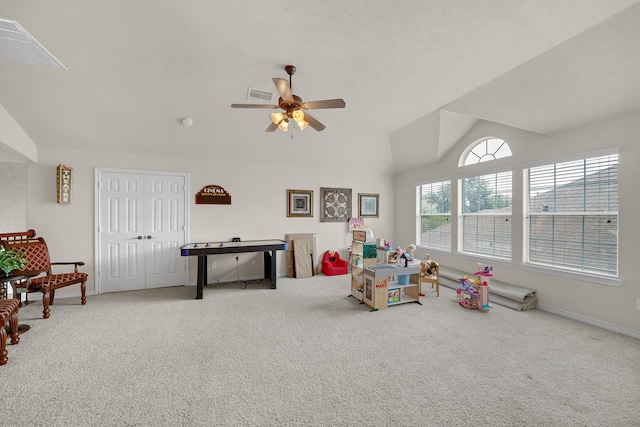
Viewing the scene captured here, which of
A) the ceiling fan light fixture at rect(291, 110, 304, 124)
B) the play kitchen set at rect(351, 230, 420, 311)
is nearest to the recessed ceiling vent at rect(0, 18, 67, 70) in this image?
the ceiling fan light fixture at rect(291, 110, 304, 124)

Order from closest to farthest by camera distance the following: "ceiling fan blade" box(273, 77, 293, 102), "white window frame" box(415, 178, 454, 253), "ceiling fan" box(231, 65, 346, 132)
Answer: "ceiling fan blade" box(273, 77, 293, 102)
"ceiling fan" box(231, 65, 346, 132)
"white window frame" box(415, 178, 454, 253)

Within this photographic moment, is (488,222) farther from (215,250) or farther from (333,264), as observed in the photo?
(215,250)

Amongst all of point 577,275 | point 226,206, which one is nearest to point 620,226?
point 577,275

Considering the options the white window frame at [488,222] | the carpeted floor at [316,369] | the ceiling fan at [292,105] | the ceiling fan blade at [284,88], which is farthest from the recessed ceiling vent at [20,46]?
the white window frame at [488,222]

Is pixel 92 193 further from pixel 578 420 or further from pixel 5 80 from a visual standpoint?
pixel 578 420

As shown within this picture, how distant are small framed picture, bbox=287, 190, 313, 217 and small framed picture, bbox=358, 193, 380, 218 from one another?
129 cm

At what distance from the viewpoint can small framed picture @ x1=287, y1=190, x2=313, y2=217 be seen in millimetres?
5762

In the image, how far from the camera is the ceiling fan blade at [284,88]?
7.51 ft

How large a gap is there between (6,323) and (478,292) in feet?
17.9

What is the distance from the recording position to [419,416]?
177 centimetres

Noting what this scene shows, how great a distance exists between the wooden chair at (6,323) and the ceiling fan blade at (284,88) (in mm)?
3189

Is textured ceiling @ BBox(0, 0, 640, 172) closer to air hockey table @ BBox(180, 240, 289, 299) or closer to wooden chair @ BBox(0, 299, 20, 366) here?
air hockey table @ BBox(180, 240, 289, 299)

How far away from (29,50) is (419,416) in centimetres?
381

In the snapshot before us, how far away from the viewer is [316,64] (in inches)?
118
